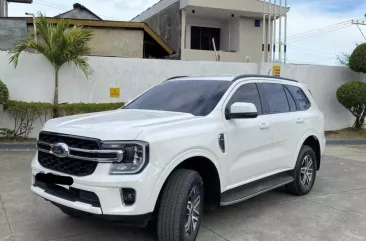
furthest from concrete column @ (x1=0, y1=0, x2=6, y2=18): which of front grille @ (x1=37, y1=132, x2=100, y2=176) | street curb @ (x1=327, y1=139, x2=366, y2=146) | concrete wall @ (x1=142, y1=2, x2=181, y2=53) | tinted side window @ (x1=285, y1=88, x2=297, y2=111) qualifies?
front grille @ (x1=37, y1=132, x2=100, y2=176)

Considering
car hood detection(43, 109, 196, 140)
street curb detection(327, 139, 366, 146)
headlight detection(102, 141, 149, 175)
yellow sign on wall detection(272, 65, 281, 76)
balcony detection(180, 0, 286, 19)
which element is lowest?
street curb detection(327, 139, 366, 146)

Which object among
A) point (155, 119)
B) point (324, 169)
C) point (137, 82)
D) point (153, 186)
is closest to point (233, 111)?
point (155, 119)

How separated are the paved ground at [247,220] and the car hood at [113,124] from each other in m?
1.21

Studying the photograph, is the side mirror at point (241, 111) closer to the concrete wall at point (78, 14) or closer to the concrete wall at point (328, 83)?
the concrete wall at point (328, 83)

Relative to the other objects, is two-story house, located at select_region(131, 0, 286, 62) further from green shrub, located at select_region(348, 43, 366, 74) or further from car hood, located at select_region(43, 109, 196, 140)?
car hood, located at select_region(43, 109, 196, 140)

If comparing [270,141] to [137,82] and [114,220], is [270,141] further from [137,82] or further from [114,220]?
[137,82]

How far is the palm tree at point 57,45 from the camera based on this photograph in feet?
33.9

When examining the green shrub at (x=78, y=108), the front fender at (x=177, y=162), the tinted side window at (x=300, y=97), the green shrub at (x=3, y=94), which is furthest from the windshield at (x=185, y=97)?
the green shrub at (x=3, y=94)

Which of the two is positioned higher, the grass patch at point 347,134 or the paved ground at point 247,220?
the grass patch at point 347,134

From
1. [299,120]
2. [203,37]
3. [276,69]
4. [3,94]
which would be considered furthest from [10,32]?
→ [203,37]

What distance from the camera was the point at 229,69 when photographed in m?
12.8

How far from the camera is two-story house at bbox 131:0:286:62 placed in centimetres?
2152

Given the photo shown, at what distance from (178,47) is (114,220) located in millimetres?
19521

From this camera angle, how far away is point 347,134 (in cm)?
1346
